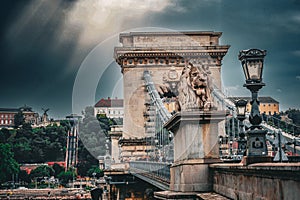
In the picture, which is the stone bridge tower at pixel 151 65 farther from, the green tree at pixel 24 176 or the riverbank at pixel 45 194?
the green tree at pixel 24 176

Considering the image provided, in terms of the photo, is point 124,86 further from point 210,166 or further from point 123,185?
point 210,166

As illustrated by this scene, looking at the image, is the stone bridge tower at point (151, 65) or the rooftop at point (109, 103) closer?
the stone bridge tower at point (151, 65)

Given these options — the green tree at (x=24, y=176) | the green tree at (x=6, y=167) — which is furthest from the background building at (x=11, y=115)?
the green tree at (x=6, y=167)

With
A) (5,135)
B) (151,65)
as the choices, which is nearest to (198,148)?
(151,65)

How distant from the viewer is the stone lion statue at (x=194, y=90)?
9945mm

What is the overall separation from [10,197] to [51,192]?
7.61 metres

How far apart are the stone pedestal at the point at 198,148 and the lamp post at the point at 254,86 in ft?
3.77

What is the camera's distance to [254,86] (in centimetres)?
832

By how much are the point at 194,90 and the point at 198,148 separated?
3.31 ft

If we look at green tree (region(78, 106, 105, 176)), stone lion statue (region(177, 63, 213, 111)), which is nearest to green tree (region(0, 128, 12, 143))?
green tree (region(78, 106, 105, 176))

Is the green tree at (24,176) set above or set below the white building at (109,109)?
below

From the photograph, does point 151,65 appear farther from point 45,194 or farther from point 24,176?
point 24,176

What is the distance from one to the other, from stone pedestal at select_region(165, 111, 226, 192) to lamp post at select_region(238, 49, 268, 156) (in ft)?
3.77

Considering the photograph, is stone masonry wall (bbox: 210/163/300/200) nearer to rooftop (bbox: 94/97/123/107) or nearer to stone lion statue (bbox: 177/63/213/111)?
stone lion statue (bbox: 177/63/213/111)
